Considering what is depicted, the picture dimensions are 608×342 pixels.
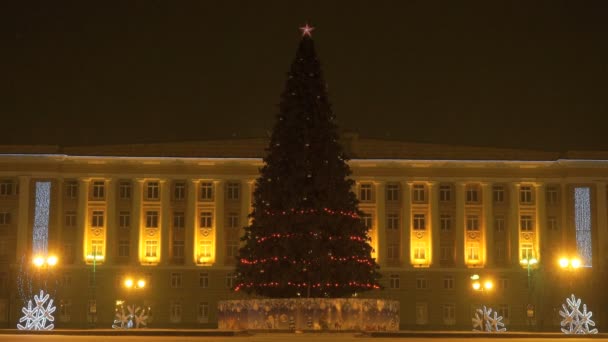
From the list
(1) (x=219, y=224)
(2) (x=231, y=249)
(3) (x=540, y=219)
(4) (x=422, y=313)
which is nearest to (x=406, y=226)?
(4) (x=422, y=313)

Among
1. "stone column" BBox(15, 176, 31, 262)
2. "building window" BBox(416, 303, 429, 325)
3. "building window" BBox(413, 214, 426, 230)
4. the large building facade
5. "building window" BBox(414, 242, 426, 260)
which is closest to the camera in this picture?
"stone column" BBox(15, 176, 31, 262)

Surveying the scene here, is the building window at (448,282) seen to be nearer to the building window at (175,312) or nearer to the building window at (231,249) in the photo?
the building window at (231,249)

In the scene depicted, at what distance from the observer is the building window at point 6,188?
90375mm

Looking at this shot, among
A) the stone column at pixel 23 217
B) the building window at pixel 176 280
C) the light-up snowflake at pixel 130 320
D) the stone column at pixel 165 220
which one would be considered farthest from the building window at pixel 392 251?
the stone column at pixel 23 217

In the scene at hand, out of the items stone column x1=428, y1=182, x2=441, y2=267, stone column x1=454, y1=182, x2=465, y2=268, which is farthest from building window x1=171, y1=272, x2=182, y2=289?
stone column x1=454, y1=182, x2=465, y2=268

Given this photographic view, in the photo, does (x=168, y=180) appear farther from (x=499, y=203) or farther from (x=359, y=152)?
(x=499, y=203)

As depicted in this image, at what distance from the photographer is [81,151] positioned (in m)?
91.8

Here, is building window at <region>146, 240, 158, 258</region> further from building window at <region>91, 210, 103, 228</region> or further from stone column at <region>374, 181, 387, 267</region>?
stone column at <region>374, 181, 387, 267</region>

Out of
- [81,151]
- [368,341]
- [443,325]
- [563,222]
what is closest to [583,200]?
[563,222]

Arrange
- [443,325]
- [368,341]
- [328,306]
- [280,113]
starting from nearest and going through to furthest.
A: [368,341], [328,306], [280,113], [443,325]

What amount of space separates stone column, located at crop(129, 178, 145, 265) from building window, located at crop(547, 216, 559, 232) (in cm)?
3253

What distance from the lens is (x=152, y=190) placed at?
92.0 meters

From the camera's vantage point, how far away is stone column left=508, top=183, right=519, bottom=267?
301ft

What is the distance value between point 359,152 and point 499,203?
12.1 metres
